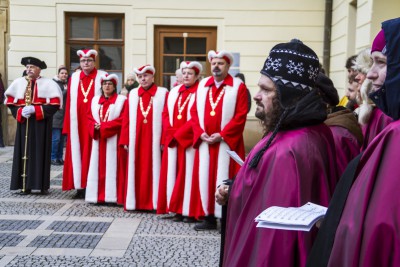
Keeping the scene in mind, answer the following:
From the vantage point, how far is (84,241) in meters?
5.68

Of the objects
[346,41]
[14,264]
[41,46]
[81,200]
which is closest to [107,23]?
[41,46]

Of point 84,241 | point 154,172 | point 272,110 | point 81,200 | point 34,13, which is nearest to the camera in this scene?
point 272,110

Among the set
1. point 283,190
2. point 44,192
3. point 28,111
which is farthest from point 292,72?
point 44,192

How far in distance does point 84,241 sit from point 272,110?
11.8 ft

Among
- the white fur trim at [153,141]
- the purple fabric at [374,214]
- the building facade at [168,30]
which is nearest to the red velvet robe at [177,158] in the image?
the white fur trim at [153,141]

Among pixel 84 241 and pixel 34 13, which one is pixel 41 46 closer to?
pixel 34 13

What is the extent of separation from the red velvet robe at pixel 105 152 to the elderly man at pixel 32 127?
0.85m

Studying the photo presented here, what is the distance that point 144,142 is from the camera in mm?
7320

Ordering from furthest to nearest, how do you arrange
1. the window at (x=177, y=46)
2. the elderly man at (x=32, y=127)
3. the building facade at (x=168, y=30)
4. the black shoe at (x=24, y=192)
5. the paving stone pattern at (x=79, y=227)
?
the window at (x=177, y=46) < the building facade at (x=168, y=30) < the black shoe at (x=24, y=192) < the elderly man at (x=32, y=127) < the paving stone pattern at (x=79, y=227)

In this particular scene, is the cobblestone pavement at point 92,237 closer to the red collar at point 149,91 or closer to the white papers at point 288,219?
the red collar at point 149,91

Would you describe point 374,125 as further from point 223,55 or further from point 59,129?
point 59,129

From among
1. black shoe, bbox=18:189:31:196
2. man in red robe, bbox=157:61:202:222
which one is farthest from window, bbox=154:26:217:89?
man in red robe, bbox=157:61:202:222

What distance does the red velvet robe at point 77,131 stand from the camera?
7961 mm

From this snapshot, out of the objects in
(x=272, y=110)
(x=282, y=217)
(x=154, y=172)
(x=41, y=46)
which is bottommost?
(x=154, y=172)
